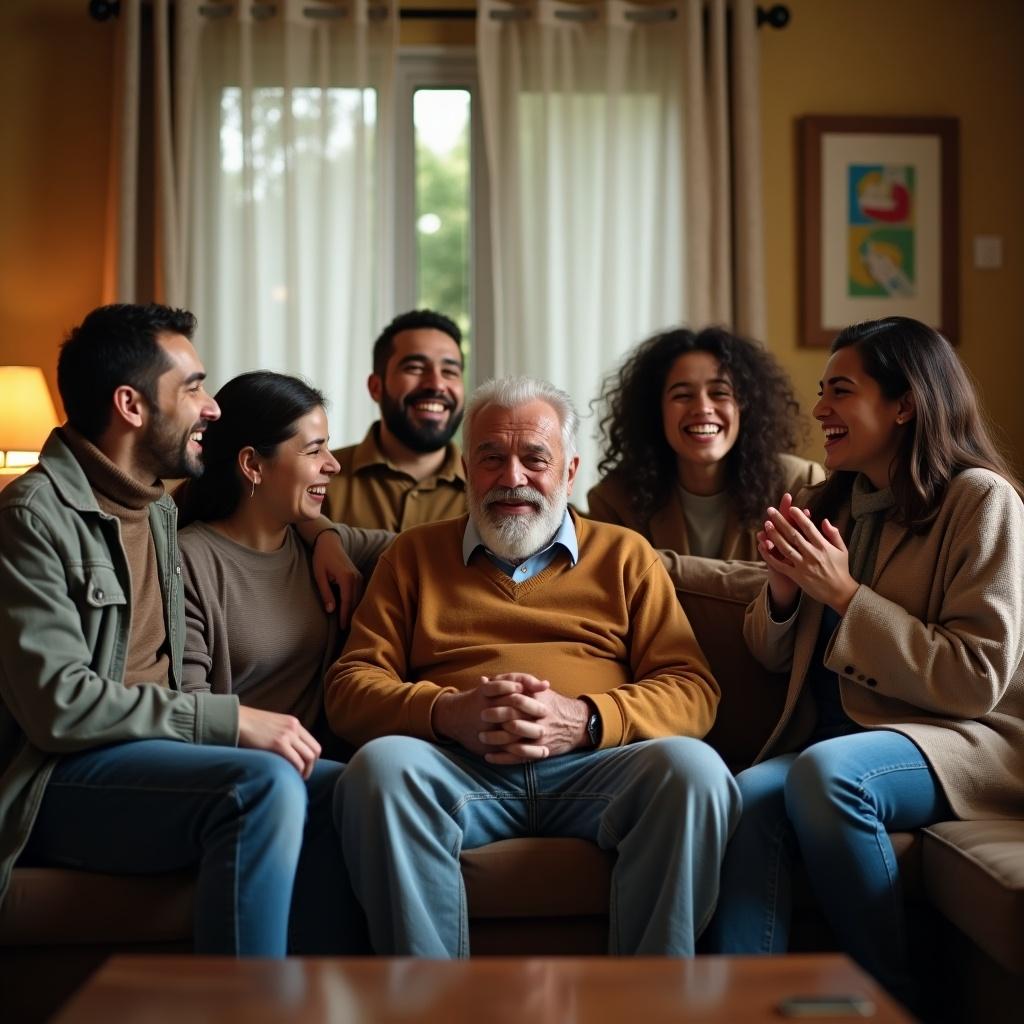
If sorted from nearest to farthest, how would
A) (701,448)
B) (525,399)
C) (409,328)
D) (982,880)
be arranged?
1. (982,880)
2. (525,399)
3. (701,448)
4. (409,328)

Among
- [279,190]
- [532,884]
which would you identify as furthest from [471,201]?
[532,884]

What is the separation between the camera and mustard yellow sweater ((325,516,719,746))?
2225 mm

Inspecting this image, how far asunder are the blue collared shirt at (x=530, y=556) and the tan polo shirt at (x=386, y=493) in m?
0.80

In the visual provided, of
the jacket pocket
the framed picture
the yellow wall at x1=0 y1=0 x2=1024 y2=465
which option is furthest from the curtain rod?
the jacket pocket

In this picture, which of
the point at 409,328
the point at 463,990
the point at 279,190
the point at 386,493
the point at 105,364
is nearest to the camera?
the point at 463,990

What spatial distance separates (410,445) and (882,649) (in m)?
1.62

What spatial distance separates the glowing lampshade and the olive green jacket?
1960 mm

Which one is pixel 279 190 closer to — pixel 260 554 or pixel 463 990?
pixel 260 554

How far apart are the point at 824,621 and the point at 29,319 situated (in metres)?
3.29

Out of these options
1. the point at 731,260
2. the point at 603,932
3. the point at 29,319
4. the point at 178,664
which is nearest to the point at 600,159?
the point at 731,260

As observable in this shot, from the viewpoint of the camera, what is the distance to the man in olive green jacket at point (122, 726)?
1.88m

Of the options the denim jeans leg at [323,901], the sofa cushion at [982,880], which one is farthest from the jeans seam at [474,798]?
the sofa cushion at [982,880]

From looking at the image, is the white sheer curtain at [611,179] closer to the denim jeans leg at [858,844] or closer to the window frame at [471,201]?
the window frame at [471,201]

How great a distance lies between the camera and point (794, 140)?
4496mm
